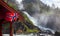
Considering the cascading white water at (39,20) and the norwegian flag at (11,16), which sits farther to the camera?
the cascading white water at (39,20)

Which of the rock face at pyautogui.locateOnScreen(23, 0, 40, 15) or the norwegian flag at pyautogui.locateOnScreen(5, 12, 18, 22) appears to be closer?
the norwegian flag at pyautogui.locateOnScreen(5, 12, 18, 22)

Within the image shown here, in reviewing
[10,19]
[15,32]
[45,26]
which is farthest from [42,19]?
[10,19]

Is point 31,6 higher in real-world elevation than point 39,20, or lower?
higher

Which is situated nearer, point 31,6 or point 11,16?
point 11,16

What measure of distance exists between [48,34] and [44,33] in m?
0.10

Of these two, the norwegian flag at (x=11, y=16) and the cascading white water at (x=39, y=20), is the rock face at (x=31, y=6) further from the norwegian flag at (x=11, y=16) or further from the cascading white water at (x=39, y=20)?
the norwegian flag at (x=11, y=16)

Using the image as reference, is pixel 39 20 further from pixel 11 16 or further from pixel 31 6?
pixel 11 16

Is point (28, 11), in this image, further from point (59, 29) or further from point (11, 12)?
point (11, 12)

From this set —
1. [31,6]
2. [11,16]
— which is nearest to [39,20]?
[31,6]

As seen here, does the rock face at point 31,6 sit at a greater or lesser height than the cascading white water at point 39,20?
greater

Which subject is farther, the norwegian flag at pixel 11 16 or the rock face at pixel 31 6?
the rock face at pixel 31 6

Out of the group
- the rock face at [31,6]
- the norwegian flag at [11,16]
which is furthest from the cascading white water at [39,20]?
the norwegian flag at [11,16]

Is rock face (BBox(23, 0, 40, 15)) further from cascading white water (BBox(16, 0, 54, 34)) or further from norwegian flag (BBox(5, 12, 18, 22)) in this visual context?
norwegian flag (BBox(5, 12, 18, 22))

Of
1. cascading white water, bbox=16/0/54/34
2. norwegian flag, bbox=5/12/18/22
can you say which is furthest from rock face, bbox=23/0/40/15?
norwegian flag, bbox=5/12/18/22
